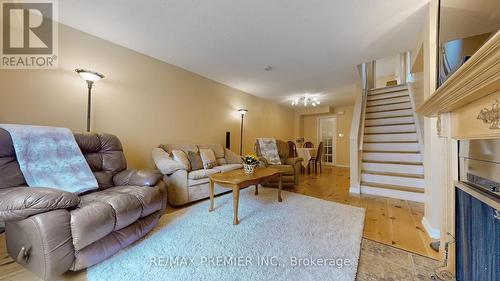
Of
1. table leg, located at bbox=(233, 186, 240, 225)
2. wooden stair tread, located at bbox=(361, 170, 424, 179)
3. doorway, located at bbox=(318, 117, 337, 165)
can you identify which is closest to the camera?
table leg, located at bbox=(233, 186, 240, 225)

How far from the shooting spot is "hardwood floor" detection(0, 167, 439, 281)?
1311 millimetres

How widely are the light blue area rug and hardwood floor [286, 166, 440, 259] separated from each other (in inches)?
6.4

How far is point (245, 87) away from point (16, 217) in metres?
4.30

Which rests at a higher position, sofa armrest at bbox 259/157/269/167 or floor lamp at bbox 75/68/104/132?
floor lamp at bbox 75/68/104/132

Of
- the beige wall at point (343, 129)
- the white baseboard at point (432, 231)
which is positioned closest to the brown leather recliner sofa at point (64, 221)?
the white baseboard at point (432, 231)

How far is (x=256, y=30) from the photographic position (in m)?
2.34

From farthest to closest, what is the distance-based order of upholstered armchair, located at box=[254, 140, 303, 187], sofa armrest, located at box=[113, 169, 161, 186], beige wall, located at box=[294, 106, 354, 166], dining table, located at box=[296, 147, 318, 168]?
beige wall, located at box=[294, 106, 354, 166] < dining table, located at box=[296, 147, 318, 168] < upholstered armchair, located at box=[254, 140, 303, 187] < sofa armrest, located at box=[113, 169, 161, 186]

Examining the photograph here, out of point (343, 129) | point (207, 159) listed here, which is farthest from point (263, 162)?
point (343, 129)

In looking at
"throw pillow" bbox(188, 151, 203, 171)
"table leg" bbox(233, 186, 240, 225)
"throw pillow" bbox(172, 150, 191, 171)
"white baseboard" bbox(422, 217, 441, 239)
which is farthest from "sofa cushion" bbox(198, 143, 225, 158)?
"white baseboard" bbox(422, 217, 441, 239)

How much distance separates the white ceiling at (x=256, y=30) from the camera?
1934mm

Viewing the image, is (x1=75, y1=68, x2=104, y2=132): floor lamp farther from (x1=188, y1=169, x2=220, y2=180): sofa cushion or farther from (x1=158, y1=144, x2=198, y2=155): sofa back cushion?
(x1=188, y1=169, x2=220, y2=180): sofa cushion

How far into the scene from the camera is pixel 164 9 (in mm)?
1974

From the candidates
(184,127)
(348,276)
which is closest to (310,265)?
(348,276)

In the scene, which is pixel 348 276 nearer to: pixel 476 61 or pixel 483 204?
pixel 483 204
